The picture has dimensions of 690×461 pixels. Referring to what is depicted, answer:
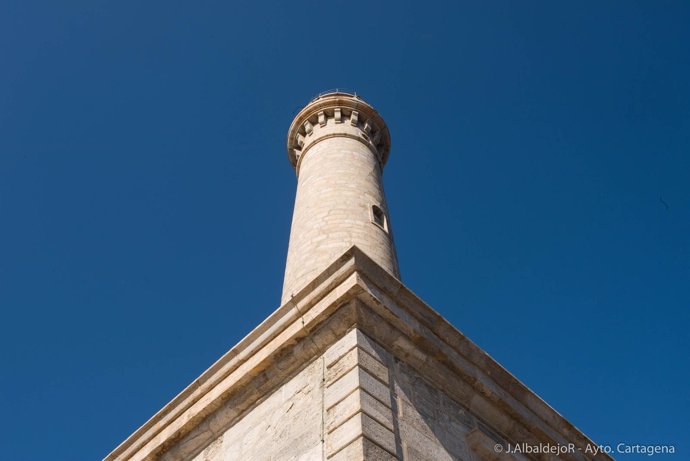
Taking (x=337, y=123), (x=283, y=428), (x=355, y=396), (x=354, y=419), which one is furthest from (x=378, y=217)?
(x=354, y=419)

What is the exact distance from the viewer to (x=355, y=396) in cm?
459

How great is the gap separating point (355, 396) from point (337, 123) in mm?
9867

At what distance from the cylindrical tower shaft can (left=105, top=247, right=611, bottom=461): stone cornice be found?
1.71 m

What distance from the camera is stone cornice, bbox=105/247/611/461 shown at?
5.36 m

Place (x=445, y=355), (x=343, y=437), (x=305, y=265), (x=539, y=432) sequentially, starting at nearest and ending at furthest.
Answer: (x=343, y=437) → (x=445, y=355) → (x=539, y=432) → (x=305, y=265)

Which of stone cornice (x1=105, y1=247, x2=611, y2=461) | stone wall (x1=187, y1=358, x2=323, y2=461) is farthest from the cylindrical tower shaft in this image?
stone wall (x1=187, y1=358, x2=323, y2=461)

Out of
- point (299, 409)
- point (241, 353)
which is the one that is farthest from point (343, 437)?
point (241, 353)

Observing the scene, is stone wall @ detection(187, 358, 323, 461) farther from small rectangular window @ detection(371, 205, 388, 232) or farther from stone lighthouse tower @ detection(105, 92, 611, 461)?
small rectangular window @ detection(371, 205, 388, 232)

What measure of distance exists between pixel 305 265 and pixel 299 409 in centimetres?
390

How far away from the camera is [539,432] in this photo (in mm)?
6195

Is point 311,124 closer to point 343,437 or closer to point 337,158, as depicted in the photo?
point 337,158

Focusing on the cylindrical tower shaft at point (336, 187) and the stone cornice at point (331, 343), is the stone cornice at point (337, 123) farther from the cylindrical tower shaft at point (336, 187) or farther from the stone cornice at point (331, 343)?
the stone cornice at point (331, 343)

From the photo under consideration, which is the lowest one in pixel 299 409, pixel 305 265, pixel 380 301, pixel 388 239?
pixel 299 409

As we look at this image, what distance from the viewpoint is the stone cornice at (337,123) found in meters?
13.8
